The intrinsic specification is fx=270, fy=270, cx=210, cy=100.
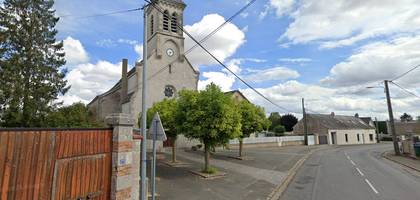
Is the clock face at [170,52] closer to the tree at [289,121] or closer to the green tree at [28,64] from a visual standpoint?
the green tree at [28,64]

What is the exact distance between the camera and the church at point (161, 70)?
32.3 metres

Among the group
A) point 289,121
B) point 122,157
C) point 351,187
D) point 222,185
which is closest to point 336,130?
point 289,121

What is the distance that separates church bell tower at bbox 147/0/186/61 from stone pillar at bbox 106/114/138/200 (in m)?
27.1

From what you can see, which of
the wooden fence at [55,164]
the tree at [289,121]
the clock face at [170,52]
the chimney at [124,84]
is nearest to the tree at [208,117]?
the wooden fence at [55,164]

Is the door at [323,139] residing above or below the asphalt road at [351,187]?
above

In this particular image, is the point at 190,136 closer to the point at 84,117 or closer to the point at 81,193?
the point at 81,193

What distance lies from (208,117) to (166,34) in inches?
913

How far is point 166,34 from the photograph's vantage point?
3484 cm

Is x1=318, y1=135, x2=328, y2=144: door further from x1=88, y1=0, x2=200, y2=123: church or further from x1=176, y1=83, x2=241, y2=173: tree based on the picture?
x1=176, y1=83, x2=241, y2=173: tree

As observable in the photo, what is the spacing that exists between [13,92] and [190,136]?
13.3m

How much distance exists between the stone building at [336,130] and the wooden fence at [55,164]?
49479 millimetres

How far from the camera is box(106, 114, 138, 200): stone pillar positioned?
6836mm

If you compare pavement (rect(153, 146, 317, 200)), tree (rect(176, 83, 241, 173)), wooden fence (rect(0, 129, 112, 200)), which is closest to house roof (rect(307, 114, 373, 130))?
pavement (rect(153, 146, 317, 200))

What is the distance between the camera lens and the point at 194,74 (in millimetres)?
36156
